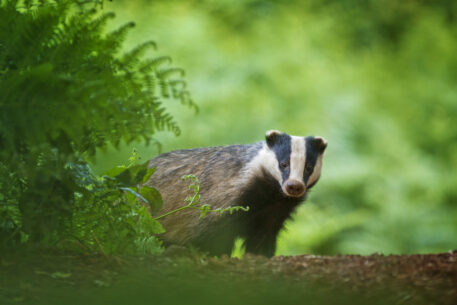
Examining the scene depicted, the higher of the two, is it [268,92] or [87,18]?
[268,92]

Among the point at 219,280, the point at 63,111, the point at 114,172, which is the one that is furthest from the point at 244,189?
the point at 63,111

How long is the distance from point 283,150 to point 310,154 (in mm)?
140

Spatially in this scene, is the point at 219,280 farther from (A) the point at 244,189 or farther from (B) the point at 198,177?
(B) the point at 198,177

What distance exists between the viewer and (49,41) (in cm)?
174

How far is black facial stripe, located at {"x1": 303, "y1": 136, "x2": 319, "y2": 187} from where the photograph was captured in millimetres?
3264

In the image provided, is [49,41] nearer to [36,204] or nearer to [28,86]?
[28,86]

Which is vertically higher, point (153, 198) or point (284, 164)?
point (284, 164)

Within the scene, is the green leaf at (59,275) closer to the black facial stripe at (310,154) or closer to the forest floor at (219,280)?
the forest floor at (219,280)

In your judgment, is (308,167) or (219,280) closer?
(219,280)

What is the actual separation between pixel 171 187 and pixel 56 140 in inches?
65.2

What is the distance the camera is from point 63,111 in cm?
156

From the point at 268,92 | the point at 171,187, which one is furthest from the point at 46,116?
the point at 268,92

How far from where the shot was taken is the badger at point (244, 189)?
10.3ft

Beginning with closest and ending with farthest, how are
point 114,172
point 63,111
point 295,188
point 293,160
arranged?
1. point 63,111
2. point 114,172
3. point 295,188
4. point 293,160
